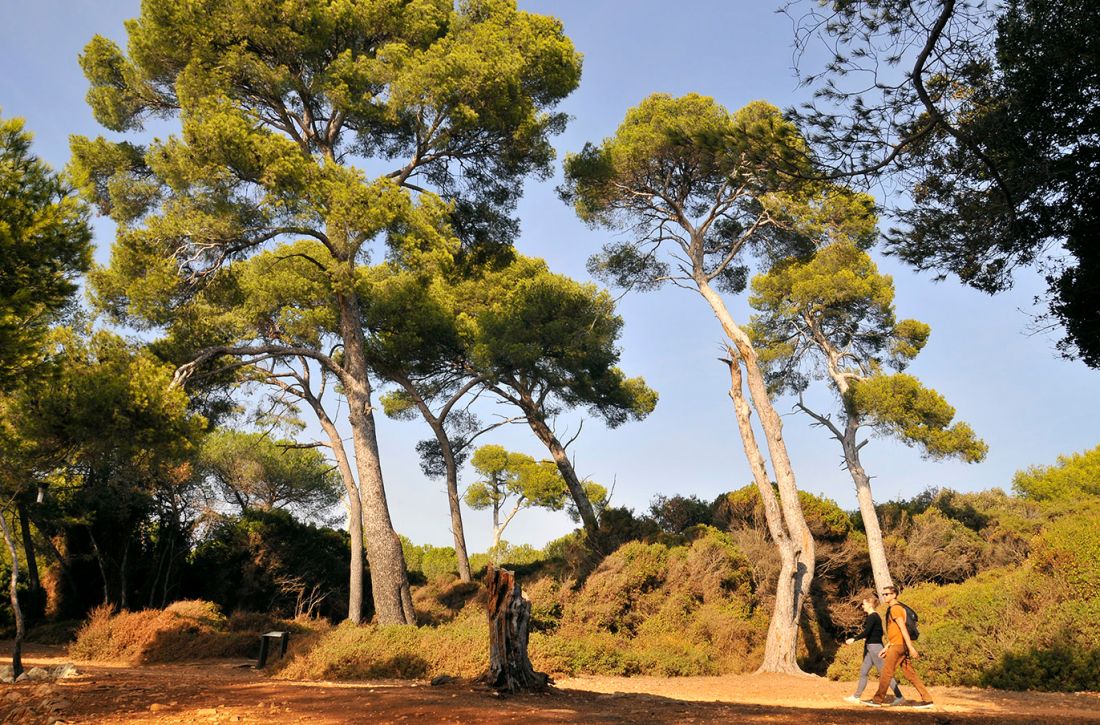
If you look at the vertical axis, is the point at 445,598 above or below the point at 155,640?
above

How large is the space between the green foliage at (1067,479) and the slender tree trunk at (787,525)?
21997 millimetres

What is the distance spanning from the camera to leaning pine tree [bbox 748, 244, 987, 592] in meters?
20.3

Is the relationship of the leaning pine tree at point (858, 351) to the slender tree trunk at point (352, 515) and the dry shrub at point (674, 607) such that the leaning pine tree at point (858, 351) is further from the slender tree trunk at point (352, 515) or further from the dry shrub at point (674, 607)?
the slender tree trunk at point (352, 515)

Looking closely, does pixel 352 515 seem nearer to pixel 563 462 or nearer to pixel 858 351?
pixel 563 462

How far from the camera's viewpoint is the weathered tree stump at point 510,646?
6.98 metres

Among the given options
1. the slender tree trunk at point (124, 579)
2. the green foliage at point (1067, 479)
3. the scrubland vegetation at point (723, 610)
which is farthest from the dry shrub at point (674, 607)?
the green foliage at point (1067, 479)

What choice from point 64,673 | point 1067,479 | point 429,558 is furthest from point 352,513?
point 1067,479

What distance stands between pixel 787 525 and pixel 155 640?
11980mm

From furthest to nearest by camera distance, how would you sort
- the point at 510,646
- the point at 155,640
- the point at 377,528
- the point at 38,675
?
1. the point at 155,640
2. the point at 377,528
3. the point at 38,675
4. the point at 510,646

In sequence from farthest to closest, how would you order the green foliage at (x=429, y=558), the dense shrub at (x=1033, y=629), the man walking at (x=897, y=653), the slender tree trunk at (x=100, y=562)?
the green foliage at (x=429, y=558) < the slender tree trunk at (x=100, y=562) < the dense shrub at (x=1033, y=629) < the man walking at (x=897, y=653)

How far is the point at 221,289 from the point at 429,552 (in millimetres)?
23095

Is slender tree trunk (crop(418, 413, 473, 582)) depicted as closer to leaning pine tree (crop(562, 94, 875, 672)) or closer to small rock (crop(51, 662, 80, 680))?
leaning pine tree (crop(562, 94, 875, 672))

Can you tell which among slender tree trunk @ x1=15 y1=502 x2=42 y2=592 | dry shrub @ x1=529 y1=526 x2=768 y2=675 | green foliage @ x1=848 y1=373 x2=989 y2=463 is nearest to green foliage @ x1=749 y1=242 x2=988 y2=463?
green foliage @ x1=848 y1=373 x2=989 y2=463

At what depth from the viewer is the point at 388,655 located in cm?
1073
